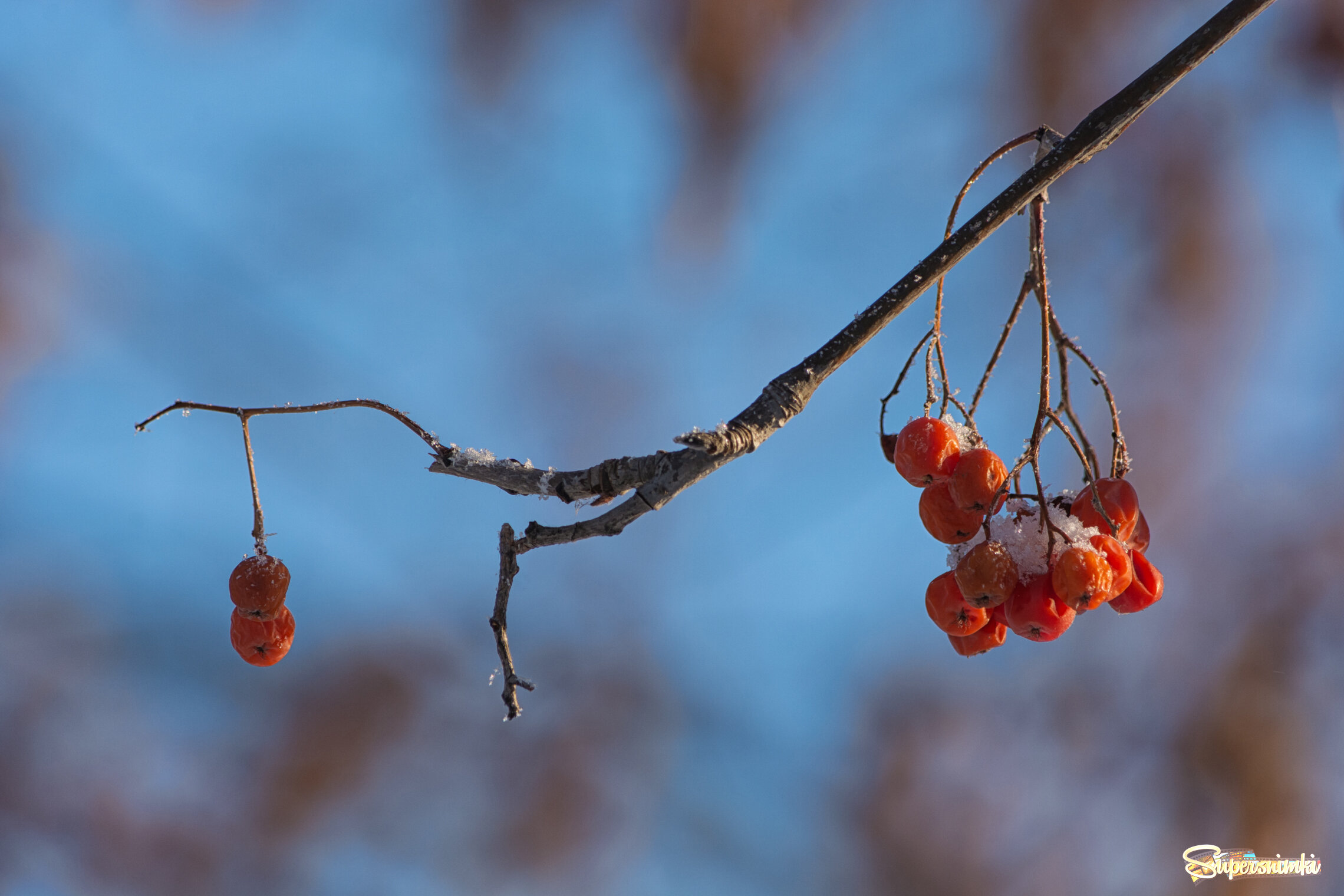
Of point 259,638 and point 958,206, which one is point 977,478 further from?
point 259,638

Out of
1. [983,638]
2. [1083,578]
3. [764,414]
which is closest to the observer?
[764,414]

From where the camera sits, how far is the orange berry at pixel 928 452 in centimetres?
52

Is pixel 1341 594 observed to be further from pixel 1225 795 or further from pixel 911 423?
pixel 911 423

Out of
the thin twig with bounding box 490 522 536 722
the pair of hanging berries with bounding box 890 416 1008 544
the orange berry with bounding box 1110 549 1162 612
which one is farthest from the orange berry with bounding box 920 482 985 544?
the thin twig with bounding box 490 522 536 722

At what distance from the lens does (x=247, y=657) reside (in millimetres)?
627

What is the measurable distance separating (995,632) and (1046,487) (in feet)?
0.37

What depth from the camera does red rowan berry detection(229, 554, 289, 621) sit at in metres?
A: 0.61

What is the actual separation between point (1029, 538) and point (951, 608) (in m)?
0.07

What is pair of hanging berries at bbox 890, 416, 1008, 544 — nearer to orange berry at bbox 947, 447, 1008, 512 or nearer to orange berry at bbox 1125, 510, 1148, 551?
orange berry at bbox 947, 447, 1008, 512

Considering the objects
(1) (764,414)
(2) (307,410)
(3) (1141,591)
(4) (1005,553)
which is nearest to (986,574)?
(4) (1005,553)

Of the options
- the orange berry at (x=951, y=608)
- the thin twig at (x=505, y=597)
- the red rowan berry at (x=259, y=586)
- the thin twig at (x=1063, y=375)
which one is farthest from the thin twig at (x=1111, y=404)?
the red rowan berry at (x=259, y=586)

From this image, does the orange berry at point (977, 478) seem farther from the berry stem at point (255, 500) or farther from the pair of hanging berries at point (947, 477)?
the berry stem at point (255, 500)

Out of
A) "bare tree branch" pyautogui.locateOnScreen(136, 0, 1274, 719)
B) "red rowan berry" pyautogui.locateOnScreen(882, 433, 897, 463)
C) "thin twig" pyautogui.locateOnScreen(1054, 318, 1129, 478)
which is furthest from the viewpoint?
"red rowan berry" pyautogui.locateOnScreen(882, 433, 897, 463)

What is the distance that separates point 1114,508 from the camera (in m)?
0.52
